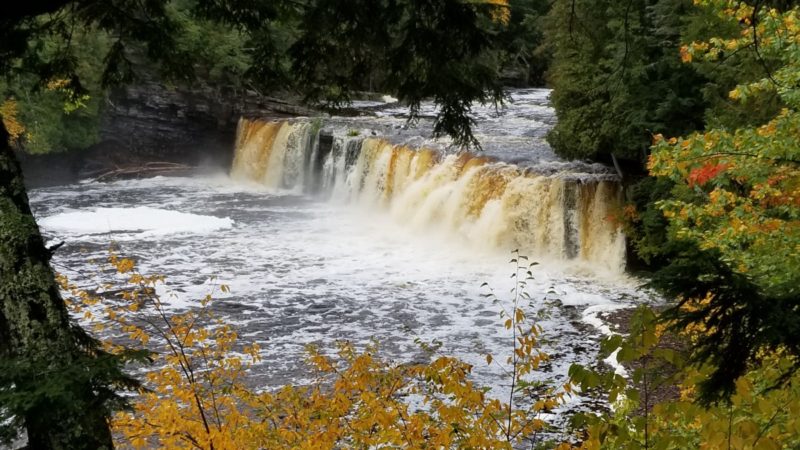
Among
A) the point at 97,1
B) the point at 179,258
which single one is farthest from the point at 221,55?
the point at 97,1

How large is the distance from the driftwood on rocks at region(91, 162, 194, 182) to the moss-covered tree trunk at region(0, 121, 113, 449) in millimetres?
25371

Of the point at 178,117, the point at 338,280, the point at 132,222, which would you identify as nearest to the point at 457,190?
the point at 338,280

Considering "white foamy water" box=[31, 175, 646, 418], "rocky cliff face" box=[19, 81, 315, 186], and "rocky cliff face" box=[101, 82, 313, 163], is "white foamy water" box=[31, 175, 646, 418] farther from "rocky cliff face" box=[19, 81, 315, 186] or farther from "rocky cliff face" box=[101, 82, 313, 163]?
"rocky cliff face" box=[101, 82, 313, 163]

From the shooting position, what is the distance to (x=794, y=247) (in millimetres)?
6188

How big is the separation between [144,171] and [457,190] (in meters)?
15.8

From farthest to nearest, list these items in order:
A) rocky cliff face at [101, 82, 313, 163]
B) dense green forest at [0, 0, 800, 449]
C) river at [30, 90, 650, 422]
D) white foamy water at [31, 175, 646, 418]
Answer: rocky cliff face at [101, 82, 313, 163] < river at [30, 90, 650, 422] < white foamy water at [31, 175, 646, 418] < dense green forest at [0, 0, 800, 449]

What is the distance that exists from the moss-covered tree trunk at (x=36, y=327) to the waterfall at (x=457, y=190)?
1261 cm

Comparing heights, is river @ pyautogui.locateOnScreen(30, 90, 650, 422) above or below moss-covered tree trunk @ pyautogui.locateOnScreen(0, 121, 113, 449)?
below

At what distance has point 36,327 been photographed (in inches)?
110

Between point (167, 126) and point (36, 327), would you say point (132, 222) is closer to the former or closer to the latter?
point (167, 126)

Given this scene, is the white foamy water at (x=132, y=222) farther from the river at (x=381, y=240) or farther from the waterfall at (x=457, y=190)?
the waterfall at (x=457, y=190)

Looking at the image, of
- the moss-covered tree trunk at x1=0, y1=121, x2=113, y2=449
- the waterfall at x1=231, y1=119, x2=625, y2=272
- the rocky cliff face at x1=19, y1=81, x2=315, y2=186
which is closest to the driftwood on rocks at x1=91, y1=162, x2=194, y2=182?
the rocky cliff face at x1=19, y1=81, x2=315, y2=186

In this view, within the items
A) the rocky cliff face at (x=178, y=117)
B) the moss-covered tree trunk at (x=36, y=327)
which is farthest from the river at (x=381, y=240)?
the moss-covered tree trunk at (x=36, y=327)

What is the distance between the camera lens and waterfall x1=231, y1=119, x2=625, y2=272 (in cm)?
1455
